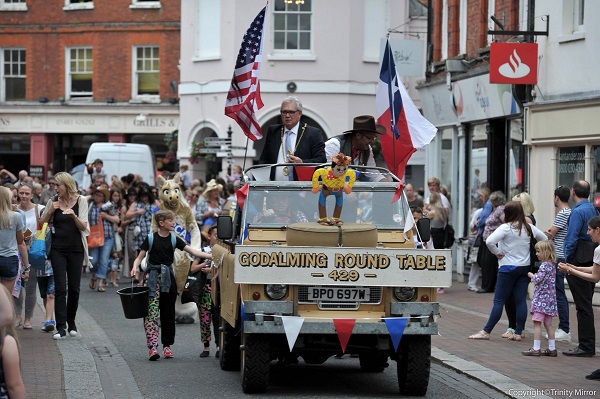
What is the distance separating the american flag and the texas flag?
5.43 ft

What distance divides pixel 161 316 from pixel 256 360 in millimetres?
2910

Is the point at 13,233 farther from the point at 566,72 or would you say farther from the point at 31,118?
the point at 31,118

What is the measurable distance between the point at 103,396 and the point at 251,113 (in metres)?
5.05

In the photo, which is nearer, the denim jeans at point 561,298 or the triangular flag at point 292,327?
the triangular flag at point 292,327

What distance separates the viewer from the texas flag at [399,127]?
13609 mm

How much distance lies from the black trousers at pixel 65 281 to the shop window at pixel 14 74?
35.9m

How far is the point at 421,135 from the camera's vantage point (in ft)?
44.6

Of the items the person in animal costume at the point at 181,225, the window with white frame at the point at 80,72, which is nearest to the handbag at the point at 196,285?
the person in animal costume at the point at 181,225

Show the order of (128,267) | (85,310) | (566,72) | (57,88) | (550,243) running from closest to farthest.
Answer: (550,243), (85,310), (566,72), (128,267), (57,88)

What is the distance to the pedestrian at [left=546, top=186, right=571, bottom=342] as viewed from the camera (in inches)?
600

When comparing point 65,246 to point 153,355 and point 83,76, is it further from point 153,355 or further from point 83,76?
point 83,76

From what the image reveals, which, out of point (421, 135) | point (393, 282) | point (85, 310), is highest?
point (421, 135)

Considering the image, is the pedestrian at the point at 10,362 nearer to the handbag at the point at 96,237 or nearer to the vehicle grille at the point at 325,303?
the vehicle grille at the point at 325,303

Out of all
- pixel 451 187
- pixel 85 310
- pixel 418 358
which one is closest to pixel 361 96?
pixel 451 187
